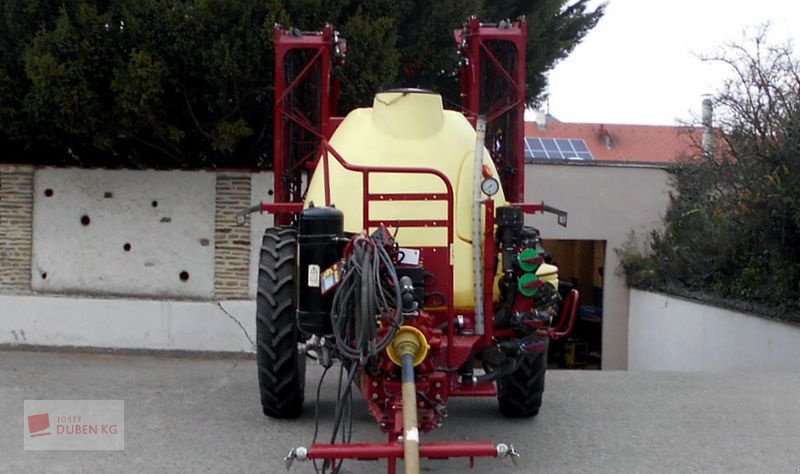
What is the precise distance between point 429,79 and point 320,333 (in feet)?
20.5

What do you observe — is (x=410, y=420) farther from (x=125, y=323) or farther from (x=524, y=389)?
(x=125, y=323)

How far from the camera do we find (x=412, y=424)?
169 inches

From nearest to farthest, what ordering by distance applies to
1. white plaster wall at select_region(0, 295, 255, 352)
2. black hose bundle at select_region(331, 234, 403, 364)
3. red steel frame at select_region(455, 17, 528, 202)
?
black hose bundle at select_region(331, 234, 403, 364), red steel frame at select_region(455, 17, 528, 202), white plaster wall at select_region(0, 295, 255, 352)

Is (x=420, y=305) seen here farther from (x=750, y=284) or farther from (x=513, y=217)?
(x=750, y=284)

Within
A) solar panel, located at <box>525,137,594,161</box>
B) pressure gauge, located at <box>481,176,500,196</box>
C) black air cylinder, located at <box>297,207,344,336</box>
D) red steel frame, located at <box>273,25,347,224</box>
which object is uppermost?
solar panel, located at <box>525,137,594,161</box>

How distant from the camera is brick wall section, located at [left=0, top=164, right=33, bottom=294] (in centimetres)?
991

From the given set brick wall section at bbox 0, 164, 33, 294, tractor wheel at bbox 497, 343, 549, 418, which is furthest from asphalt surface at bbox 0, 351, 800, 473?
brick wall section at bbox 0, 164, 33, 294

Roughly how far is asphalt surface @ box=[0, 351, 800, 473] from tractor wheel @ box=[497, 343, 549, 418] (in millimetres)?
97

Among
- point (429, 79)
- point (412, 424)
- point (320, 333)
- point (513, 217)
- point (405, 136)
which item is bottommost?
point (412, 424)

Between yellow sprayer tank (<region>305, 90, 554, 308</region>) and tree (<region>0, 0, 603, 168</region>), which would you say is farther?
tree (<region>0, 0, 603, 168</region>)

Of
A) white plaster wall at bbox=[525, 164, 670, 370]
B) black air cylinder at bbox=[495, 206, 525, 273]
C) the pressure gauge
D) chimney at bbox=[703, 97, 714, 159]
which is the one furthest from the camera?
white plaster wall at bbox=[525, 164, 670, 370]

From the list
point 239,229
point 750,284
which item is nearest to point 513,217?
point 239,229

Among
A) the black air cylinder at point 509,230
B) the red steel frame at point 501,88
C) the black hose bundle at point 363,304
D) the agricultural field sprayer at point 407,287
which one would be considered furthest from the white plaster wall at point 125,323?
the black hose bundle at point 363,304

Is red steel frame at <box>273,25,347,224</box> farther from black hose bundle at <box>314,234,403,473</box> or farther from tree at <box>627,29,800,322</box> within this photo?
tree at <box>627,29,800,322</box>
